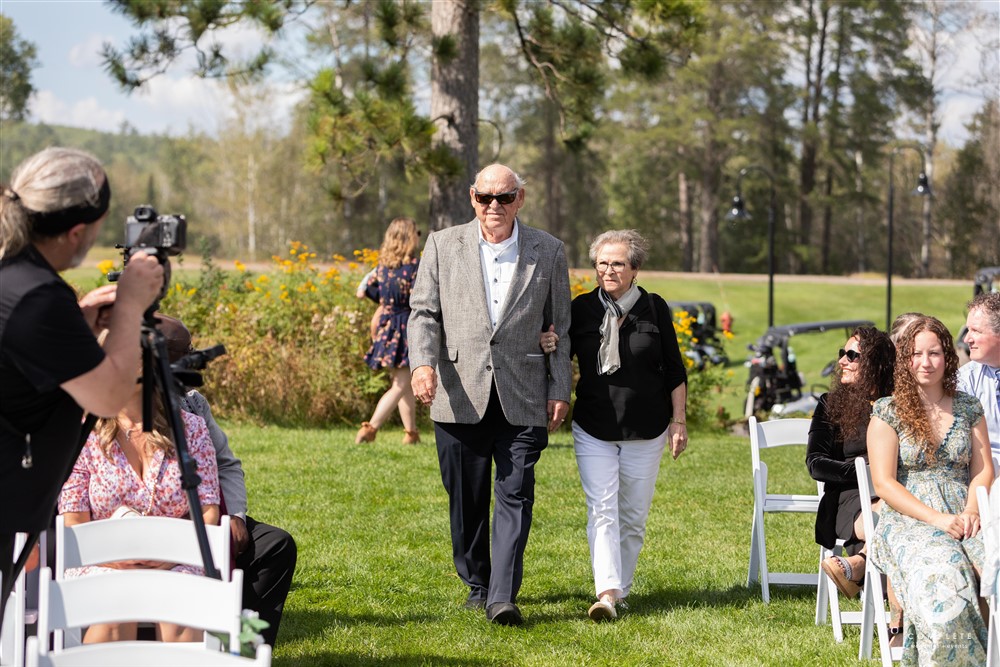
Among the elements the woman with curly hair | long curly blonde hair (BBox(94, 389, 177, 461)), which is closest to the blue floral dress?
the woman with curly hair

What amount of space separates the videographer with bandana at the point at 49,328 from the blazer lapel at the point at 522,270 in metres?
2.59

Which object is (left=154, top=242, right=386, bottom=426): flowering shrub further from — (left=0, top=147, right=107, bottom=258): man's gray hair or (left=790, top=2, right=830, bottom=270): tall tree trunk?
(left=790, top=2, right=830, bottom=270): tall tree trunk

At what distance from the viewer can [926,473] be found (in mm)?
4773

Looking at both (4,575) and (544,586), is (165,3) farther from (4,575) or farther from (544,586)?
(4,575)

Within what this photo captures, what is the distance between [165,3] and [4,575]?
1151 cm

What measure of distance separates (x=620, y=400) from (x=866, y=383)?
→ 116 centimetres

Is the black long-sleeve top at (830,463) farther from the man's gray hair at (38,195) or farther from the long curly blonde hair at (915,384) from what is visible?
the man's gray hair at (38,195)

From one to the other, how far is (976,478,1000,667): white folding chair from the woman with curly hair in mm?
167

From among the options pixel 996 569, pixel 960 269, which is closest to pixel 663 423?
pixel 996 569

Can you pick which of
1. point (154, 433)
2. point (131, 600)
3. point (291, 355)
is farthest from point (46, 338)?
point (291, 355)

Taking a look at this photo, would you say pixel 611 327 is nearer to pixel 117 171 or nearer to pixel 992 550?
pixel 992 550

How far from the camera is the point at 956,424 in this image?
4.80 m

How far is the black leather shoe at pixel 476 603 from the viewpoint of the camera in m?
5.47

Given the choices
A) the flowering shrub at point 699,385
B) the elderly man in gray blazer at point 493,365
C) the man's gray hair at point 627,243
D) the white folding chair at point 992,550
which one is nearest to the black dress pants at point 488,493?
the elderly man in gray blazer at point 493,365
